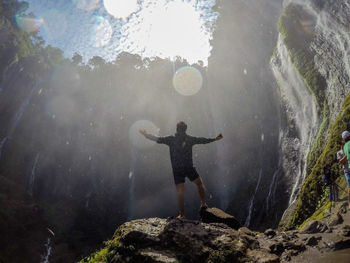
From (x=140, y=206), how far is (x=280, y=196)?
2653 cm

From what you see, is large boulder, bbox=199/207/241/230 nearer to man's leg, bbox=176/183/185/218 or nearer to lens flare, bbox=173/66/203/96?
man's leg, bbox=176/183/185/218

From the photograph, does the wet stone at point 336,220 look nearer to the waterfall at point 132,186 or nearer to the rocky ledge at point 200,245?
the rocky ledge at point 200,245

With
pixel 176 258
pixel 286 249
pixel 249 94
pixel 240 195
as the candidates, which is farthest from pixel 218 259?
pixel 249 94

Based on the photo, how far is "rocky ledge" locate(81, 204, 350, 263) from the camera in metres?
4.62

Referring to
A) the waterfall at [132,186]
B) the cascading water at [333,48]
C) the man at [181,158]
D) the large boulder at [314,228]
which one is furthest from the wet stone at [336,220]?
the waterfall at [132,186]

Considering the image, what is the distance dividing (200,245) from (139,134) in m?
42.8

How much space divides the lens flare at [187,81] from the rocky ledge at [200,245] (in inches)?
1785

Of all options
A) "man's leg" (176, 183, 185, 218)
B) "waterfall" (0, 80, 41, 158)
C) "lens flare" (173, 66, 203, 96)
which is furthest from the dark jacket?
"waterfall" (0, 80, 41, 158)

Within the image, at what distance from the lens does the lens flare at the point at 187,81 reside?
166 ft

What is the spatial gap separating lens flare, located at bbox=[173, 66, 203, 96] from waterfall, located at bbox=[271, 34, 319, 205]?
78.7 feet

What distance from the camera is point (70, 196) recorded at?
44594 millimetres

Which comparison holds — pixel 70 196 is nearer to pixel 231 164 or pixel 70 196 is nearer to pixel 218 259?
pixel 231 164

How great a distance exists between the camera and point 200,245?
4.88 m

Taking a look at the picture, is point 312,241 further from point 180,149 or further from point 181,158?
point 180,149
